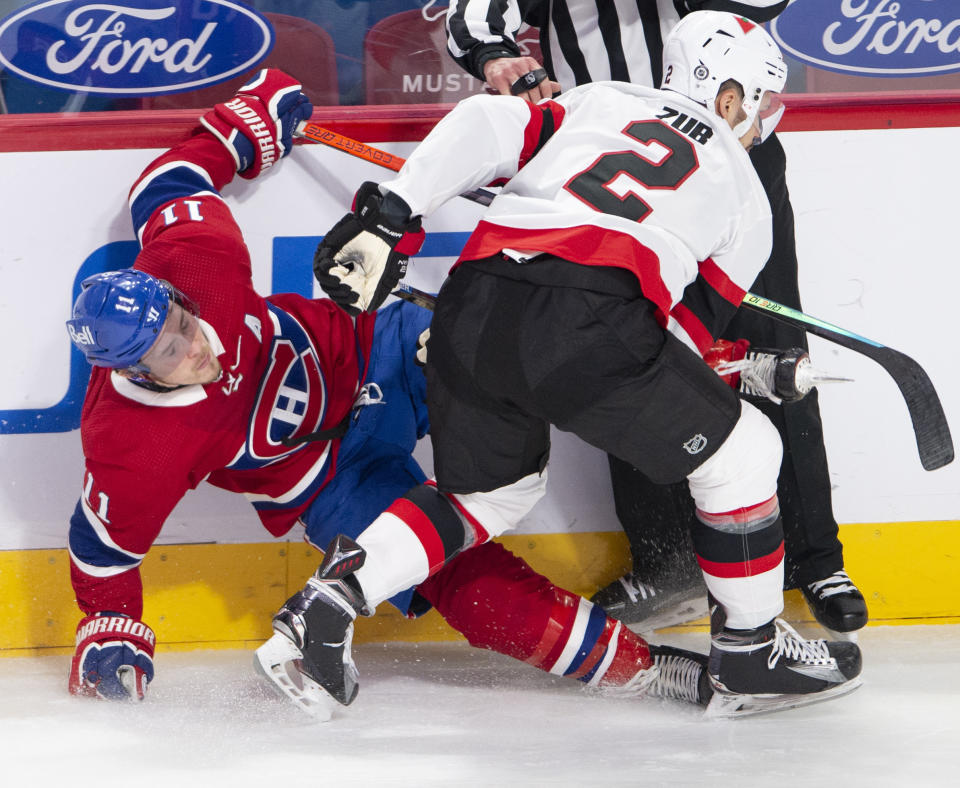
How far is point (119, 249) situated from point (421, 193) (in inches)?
34.5

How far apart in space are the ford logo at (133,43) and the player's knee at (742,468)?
4.26ft

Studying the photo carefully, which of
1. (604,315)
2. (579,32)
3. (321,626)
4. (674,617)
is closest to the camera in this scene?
(604,315)

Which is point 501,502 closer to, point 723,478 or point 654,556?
point 723,478

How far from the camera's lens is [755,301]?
1878 millimetres

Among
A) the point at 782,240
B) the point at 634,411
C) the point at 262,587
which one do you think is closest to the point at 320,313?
the point at 262,587

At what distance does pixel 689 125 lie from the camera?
63.7 inches

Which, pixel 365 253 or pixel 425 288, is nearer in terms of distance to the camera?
pixel 365 253

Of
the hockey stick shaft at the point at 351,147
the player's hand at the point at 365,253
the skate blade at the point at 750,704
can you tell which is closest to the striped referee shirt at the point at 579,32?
the hockey stick shaft at the point at 351,147

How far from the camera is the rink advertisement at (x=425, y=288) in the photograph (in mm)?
2180

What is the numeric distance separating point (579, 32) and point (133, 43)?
35.9 inches

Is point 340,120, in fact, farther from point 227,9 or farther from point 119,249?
point 119,249

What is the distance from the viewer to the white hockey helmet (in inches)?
65.4

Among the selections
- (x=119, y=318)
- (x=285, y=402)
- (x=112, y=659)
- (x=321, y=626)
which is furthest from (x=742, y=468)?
(x=112, y=659)

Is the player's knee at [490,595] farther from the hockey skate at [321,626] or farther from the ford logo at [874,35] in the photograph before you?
the ford logo at [874,35]
